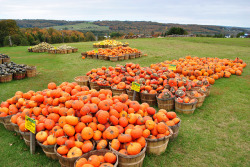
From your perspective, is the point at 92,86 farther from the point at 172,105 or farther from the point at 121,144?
the point at 121,144

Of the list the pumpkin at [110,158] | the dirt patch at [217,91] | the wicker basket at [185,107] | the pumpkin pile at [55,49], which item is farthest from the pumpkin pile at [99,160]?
the pumpkin pile at [55,49]

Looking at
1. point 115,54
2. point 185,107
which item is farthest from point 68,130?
point 115,54

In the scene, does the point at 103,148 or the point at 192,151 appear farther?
the point at 192,151

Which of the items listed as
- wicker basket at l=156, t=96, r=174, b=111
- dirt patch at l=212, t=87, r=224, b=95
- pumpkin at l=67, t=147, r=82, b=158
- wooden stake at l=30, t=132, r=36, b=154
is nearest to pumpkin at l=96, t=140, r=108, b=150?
pumpkin at l=67, t=147, r=82, b=158

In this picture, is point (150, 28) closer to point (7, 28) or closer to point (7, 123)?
point (7, 28)

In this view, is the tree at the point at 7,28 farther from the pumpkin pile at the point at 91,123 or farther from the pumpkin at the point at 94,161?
the pumpkin at the point at 94,161

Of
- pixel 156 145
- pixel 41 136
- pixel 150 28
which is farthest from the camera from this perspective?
pixel 150 28

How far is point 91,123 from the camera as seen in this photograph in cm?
353

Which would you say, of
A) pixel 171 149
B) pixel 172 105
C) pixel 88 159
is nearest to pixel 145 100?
pixel 172 105

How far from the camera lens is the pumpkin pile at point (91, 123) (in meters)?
3.24

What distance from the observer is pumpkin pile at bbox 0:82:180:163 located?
10.6ft

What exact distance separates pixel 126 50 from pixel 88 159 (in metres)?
13.1

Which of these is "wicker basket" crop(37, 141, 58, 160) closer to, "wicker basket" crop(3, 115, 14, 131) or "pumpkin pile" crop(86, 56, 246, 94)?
"wicker basket" crop(3, 115, 14, 131)

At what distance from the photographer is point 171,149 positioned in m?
3.98
